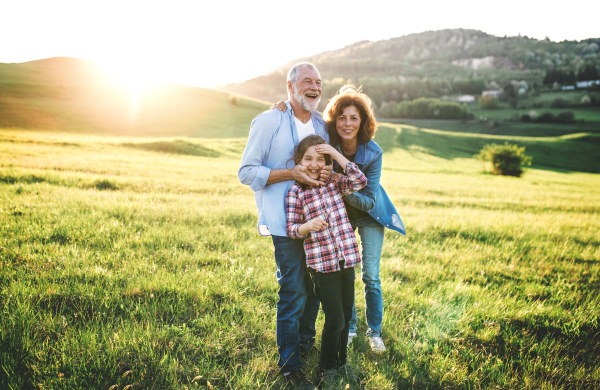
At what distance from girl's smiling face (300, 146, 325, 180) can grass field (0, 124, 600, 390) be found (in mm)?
2032

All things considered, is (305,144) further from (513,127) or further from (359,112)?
(513,127)

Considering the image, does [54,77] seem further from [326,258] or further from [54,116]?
[326,258]

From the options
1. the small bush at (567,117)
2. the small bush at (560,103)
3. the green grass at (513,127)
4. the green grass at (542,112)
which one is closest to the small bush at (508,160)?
the green grass at (513,127)

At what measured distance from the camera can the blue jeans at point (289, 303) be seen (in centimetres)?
299

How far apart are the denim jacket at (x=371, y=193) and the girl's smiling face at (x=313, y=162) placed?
0.47m

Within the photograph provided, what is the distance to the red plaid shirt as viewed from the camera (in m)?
2.87

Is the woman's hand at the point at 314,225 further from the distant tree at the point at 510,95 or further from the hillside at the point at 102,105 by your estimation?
the distant tree at the point at 510,95

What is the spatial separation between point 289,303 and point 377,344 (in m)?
1.40

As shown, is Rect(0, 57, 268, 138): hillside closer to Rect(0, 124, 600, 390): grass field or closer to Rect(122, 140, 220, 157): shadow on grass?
Rect(122, 140, 220, 157): shadow on grass

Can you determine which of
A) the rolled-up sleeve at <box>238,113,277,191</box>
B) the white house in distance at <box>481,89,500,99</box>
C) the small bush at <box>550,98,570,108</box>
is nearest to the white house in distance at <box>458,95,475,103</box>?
the white house in distance at <box>481,89,500,99</box>

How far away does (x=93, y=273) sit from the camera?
13.2 feet

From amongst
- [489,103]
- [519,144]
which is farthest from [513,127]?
[489,103]

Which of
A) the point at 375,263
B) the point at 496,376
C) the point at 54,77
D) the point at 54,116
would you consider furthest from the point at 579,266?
the point at 54,77

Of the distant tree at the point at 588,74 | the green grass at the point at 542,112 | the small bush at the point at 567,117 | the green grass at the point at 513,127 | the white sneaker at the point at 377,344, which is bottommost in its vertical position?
the white sneaker at the point at 377,344
